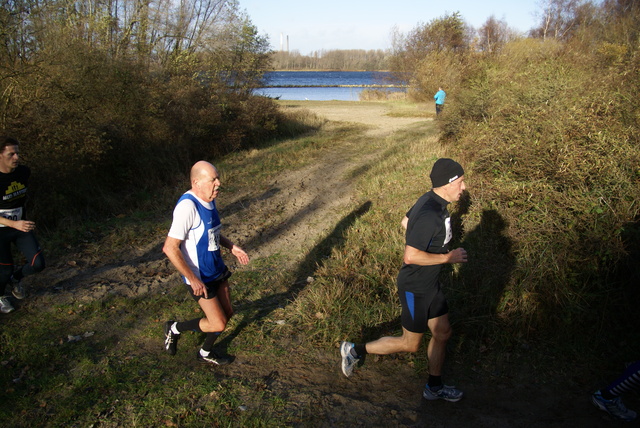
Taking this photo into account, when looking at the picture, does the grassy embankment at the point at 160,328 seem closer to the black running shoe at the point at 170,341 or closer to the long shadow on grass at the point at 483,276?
the black running shoe at the point at 170,341

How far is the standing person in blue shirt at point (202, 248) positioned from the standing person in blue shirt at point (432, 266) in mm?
1568

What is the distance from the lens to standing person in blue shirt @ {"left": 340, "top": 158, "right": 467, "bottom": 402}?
129 inches

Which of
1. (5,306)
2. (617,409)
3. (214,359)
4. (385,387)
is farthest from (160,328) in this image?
(617,409)

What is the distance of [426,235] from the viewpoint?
10.7 ft

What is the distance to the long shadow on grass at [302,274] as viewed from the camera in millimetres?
5029

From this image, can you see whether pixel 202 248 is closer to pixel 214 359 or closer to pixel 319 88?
pixel 214 359

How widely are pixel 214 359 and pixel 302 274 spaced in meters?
2.47

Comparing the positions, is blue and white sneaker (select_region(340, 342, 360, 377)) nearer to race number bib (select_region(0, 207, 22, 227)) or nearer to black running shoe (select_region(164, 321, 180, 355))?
black running shoe (select_region(164, 321, 180, 355))

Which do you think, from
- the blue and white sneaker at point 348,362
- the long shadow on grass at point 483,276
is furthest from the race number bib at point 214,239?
the long shadow on grass at point 483,276

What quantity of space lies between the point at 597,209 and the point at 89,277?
6.63m

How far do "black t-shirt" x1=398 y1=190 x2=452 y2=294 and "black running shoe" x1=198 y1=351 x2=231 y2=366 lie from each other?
6.20 ft

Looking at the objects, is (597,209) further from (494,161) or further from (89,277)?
(89,277)

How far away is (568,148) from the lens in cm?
566

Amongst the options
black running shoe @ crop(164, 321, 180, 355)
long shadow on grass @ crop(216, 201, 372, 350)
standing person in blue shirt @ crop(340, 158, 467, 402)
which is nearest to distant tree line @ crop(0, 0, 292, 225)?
long shadow on grass @ crop(216, 201, 372, 350)
